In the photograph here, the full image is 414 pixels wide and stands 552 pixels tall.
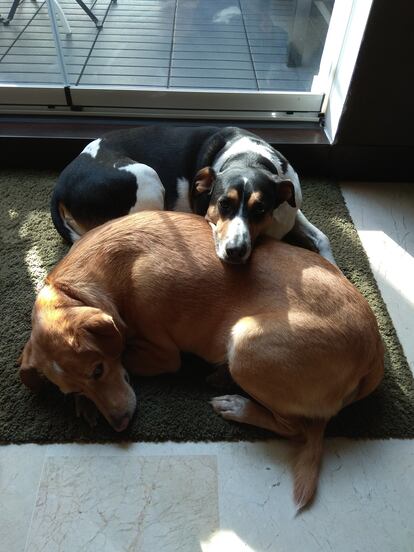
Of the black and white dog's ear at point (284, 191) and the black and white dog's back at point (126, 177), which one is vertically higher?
the black and white dog's ear at point (284, 191)

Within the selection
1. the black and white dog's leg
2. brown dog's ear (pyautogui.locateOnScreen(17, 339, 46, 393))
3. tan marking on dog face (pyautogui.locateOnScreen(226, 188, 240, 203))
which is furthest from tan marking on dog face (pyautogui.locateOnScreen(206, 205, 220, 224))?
brown dog's ear (pyautogui.locateOnScreen(17, 339, 46, 393))

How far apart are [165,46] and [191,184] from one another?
4.47ft

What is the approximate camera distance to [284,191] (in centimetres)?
209

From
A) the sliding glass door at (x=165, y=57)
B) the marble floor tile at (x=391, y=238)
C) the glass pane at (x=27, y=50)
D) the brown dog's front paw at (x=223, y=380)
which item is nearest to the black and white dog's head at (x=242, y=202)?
the brown dog's front paw at (x=223, y=380)

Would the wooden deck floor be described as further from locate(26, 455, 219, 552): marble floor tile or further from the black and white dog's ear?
locate(26, 455, 219, 552): marble floor tile

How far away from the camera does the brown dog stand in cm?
168

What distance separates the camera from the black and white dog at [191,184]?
6.64ft

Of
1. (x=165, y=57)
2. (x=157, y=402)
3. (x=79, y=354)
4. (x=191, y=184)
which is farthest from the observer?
(x=165, y=57)

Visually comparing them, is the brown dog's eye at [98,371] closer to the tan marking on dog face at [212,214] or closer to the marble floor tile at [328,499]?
the marble floor tile at [328,499]

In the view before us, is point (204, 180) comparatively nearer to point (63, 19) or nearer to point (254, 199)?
point (254, 199)

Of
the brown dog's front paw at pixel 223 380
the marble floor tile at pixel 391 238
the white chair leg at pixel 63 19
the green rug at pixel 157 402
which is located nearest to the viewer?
the green rug at pixel 157 402

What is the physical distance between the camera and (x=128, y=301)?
6.12 ft

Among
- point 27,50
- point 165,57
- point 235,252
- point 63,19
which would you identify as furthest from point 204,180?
point 27,50

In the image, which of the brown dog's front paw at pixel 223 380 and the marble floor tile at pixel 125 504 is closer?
the marble floor tile at pixel 125 504
